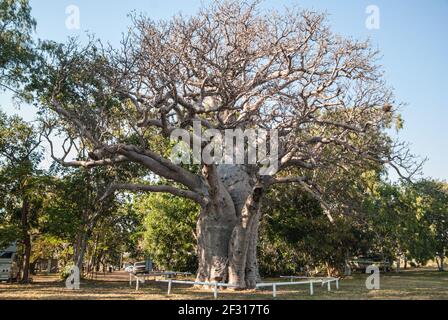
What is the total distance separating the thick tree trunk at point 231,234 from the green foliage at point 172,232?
9.93 metres

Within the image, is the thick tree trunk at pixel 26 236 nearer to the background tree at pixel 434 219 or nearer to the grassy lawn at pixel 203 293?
the grassy lawn at pixel 203 293

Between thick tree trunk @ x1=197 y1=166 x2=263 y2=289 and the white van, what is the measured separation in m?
10.9

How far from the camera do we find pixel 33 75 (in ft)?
50.0

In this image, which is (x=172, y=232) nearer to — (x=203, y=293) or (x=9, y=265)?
(x=9, y=265)

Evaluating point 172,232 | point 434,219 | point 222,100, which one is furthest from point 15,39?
point 434,219

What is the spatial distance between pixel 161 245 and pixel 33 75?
1370 cm

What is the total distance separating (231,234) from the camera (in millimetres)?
14688

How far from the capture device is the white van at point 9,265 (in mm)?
20250

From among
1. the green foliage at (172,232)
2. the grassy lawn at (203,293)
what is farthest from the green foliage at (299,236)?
the grassy lawn at (203,293)

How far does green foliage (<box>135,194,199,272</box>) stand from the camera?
25.5 metres
